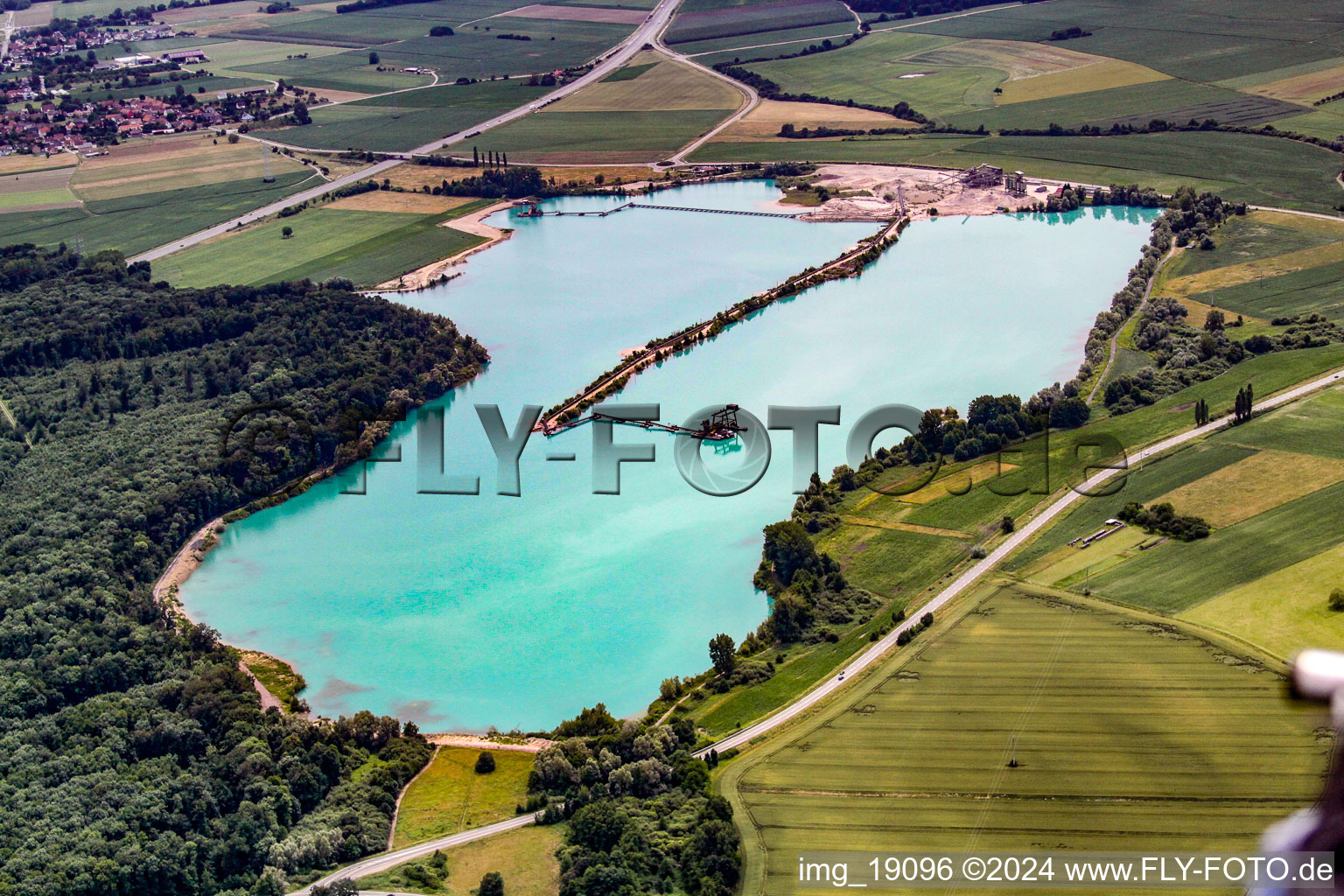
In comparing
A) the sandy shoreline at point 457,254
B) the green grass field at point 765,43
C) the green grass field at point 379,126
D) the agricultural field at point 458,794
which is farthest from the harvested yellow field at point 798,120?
the agricultural field at point 458,794

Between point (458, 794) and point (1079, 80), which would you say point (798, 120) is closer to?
point (1079, 80)

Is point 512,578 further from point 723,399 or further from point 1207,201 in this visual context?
point 1207,201

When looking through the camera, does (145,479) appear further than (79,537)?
Yes

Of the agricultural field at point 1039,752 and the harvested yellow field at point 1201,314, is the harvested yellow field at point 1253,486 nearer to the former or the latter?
the agricultural field at point 1039,752

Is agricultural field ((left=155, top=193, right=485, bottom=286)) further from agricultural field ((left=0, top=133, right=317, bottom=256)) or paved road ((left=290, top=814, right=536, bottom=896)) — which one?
paved road ((left=290, top=814, right=536, bottom=896))

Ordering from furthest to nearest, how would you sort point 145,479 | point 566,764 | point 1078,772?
1. point 145,479
2. point 566,764
3. point 1078,772

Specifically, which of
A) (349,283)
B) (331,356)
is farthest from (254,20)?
(331,356)
